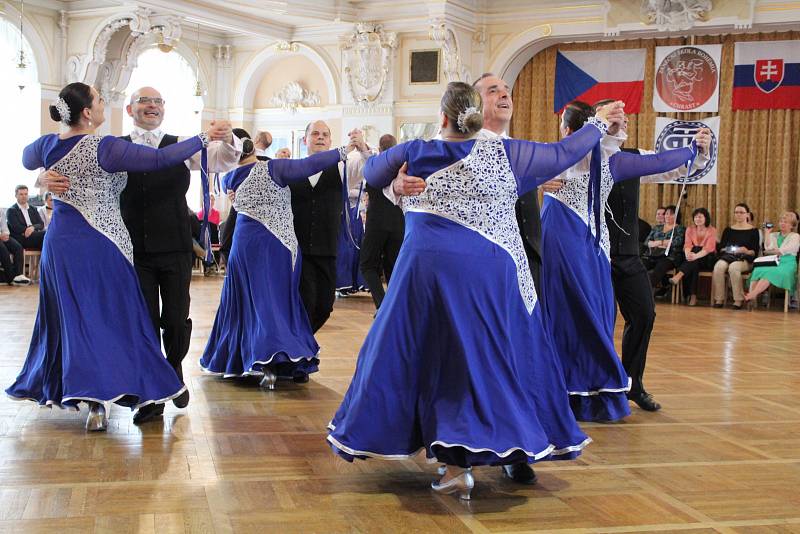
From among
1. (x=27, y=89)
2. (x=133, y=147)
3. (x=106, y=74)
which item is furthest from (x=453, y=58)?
(x=133, y=147)

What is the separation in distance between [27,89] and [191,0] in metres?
2.39

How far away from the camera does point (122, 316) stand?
4.10 meters

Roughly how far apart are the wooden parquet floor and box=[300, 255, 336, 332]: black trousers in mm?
440

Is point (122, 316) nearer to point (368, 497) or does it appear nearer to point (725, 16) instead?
point (368, 497)

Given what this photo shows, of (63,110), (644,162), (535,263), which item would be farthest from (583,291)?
(63,110)

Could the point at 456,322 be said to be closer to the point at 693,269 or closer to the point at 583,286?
the point at 583,286

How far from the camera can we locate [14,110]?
12.7 metres

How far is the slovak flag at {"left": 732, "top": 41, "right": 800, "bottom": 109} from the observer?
38.9ft

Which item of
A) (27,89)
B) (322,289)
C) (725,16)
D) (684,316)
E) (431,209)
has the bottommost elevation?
(684,316)

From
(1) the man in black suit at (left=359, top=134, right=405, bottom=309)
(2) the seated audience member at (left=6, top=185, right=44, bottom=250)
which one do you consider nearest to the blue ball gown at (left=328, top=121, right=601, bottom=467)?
(1) the man in black suit at (left=359, top=134, right=405, bottom=309)

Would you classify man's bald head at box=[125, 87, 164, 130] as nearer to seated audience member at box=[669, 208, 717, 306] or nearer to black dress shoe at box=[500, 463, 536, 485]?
black dress shoe at box=[500, 463, 536, 485]

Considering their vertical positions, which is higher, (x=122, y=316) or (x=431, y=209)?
(x=431, y=209)

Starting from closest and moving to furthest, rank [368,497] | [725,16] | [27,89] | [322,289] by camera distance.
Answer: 1. [368,497]
2. [322,289]
3. [725,16]
4. [27,89]

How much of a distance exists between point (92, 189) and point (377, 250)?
3.85m
